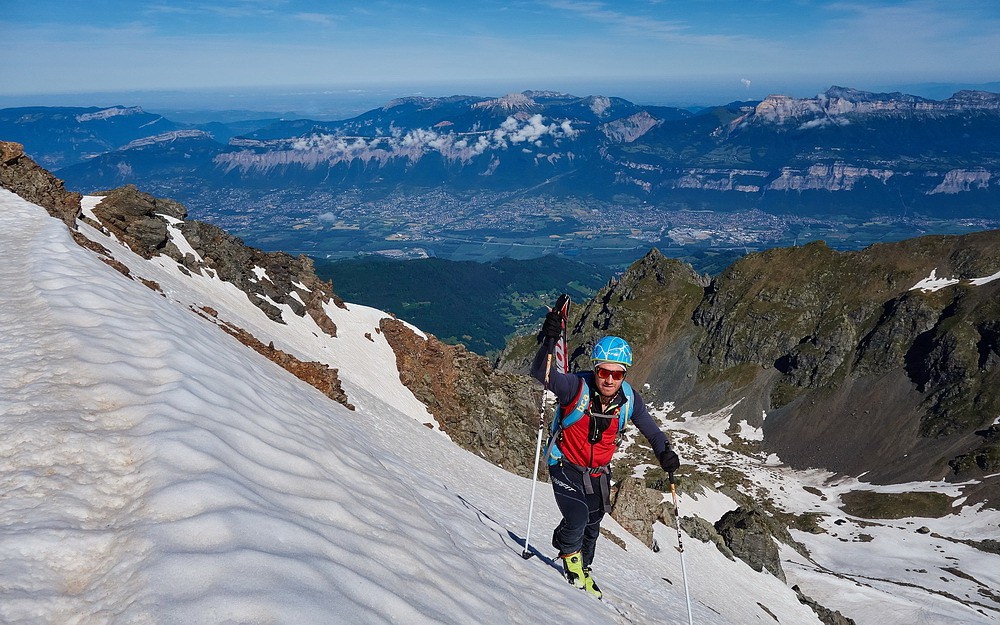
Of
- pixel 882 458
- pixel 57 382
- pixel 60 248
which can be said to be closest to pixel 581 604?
pixel 57 382

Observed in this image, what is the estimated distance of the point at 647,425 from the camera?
11875 millimetres

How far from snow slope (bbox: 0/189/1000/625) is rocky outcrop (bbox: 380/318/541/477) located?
23953 millimetres

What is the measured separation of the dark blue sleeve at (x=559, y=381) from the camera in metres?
11.6

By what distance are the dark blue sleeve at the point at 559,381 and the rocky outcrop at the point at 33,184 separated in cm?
2744

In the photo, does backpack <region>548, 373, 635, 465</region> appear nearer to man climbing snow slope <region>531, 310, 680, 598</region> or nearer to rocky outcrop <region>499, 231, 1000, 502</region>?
man climbing snow slope <region>531, 310, 680, 598</region>

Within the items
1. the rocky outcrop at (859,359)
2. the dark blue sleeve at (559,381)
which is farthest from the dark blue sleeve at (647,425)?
the rocky outcrop at (859,359)

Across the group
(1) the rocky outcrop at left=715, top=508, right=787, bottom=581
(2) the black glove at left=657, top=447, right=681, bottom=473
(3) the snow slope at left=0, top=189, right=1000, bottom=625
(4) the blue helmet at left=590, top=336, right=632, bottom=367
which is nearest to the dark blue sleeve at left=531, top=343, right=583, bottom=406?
(4) the blue helmet at left=590, top=336, right=632, bottom=367

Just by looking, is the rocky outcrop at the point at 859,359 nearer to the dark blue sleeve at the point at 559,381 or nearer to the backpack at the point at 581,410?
the backpack at the point at 581,410

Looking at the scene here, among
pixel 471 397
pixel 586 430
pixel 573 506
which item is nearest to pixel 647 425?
pixel 586 430

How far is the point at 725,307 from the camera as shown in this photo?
196 metres

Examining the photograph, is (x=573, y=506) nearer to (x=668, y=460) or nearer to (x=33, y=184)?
(x=668, y=460)

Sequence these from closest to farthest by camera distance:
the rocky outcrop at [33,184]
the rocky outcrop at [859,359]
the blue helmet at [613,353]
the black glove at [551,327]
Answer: the blue helmet at [613,353]
the black glove at [551,327]
the rocky outcrop at [33,184]
the rocky outcrop at [859,359]

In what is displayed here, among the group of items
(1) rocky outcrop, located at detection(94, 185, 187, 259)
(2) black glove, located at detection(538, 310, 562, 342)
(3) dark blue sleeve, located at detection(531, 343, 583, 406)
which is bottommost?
(3) dark blue sleeve, located at detection(531, 343, 583, 406)

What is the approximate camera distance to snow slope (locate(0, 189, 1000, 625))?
5.46 metres
